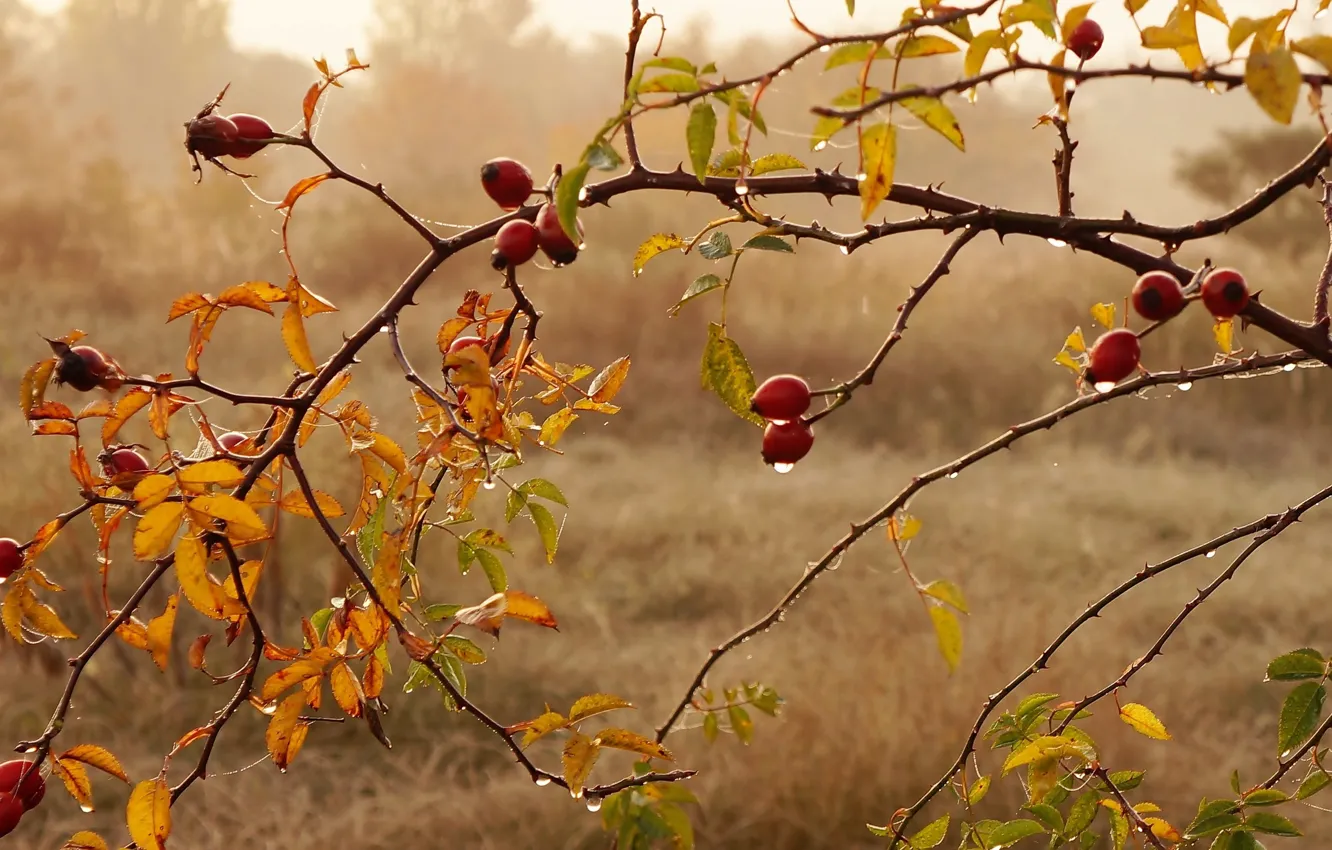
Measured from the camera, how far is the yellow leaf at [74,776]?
41 cm

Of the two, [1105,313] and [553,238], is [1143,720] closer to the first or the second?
[1105,313]

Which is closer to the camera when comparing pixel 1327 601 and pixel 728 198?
pixel 728 198

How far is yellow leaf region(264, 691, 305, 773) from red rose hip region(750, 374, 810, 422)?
21 centimetres

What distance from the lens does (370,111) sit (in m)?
9.10

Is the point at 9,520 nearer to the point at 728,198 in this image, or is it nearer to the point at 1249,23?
the point at 728,198

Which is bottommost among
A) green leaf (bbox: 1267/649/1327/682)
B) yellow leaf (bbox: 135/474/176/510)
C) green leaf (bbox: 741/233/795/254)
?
green leaf (bbox: 1267/649/1327/682)

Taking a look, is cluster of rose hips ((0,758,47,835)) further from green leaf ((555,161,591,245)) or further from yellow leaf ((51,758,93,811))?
green leaf ((555,161,591,245))

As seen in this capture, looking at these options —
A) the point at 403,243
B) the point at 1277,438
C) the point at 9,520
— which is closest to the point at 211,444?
the point at 9,520

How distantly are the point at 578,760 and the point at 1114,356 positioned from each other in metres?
A: 0.24

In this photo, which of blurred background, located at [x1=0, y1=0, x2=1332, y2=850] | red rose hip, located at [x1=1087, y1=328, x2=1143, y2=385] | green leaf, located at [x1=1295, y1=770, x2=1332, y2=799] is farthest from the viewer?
blurred background, located at [x1=0, y1=0, x2=1332, y2=850]

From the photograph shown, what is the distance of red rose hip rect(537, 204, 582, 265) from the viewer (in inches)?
14.5

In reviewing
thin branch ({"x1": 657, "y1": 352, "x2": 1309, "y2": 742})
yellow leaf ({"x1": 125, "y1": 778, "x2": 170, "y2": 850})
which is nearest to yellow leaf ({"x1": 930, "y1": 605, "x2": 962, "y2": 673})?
thin branch ({"x1": 657, "y1": 352, "x2": 1309, "y2": 742})

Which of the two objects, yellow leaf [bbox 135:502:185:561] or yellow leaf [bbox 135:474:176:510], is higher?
yellow leaf [bbox 135:474:176:510]

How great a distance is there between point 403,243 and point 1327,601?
13.4ft
